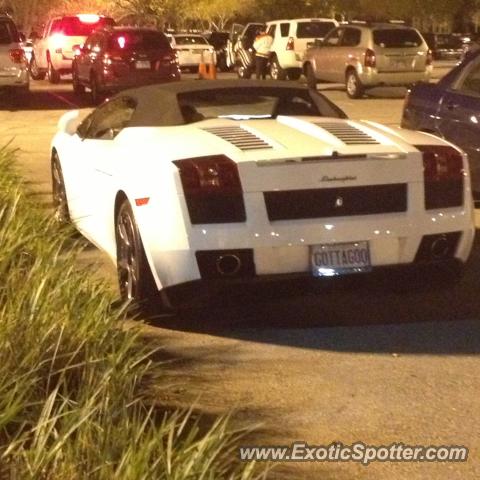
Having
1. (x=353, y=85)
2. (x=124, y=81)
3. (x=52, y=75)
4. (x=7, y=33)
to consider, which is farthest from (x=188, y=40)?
(x=7, y=33)

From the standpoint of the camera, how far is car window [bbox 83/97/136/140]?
913 centimetres

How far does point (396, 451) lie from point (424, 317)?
255cm

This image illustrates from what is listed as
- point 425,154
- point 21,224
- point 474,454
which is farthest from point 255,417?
point 21,224

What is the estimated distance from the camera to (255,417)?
5.80m

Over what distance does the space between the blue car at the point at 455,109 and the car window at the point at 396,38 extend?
1635 cm

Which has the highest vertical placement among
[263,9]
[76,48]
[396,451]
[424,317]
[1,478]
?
[1,478]

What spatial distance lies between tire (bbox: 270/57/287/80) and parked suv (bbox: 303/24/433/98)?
471 centimetres

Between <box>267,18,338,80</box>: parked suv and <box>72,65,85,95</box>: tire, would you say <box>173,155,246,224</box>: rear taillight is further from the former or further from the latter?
<box>267,18,338,80</box>: parked suv

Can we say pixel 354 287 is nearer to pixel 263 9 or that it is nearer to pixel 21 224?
pixel 21 224

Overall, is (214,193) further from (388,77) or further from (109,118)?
(388,77)

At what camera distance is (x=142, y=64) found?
27656 millimetres

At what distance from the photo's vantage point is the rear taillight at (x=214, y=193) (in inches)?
277

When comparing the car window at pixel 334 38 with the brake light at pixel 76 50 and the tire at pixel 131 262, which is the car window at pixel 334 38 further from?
the tire at pixel 131 262

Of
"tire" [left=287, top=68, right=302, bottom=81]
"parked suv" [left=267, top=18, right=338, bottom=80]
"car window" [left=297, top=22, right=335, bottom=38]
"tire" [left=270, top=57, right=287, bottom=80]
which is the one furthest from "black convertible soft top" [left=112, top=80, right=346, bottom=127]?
"car window" [left=297, top=22, right=335, bottom=38]
